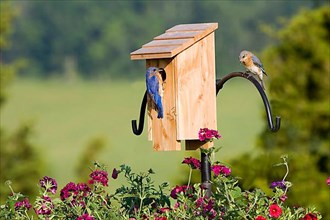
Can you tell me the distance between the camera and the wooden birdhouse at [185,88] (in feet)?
19.1

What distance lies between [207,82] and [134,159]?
159ft

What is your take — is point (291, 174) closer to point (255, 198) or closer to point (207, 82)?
point (207, 82)

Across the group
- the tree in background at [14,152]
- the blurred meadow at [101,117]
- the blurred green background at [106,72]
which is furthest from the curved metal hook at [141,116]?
the blurred meadow at [101,117]

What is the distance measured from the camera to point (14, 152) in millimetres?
20172

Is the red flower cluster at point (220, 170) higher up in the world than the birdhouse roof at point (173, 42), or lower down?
lower down

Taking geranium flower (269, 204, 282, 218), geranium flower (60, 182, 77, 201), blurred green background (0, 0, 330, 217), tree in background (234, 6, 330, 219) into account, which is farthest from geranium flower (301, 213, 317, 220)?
blurred green background (0, 0, 330, 217)

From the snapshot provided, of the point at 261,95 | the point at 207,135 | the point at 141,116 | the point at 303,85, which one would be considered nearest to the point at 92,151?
the point at 303,85

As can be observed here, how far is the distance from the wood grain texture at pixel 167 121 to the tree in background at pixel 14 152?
12641 mm

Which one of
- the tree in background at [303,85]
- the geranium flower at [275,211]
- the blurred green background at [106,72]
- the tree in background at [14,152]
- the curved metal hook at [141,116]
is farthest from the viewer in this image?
the blurred green background at [106,72]

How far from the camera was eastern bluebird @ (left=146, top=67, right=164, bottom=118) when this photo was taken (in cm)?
571

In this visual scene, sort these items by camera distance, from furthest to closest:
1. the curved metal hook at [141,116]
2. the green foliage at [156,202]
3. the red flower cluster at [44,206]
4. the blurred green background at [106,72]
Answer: the blurred green background at [106,72] → the curved metal hook at [141,116] → the red flower cluster at [44,206] → the green foliage at [156,202]

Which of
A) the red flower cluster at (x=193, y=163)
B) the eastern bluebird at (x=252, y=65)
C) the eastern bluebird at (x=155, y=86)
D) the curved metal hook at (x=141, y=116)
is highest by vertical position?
the eastern bluebird at (x=252, y=65)

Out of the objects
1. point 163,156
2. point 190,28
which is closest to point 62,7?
point 163,156

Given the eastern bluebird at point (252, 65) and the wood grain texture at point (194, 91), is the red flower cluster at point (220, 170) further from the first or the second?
the eastern bluebird at point (252, 65)
